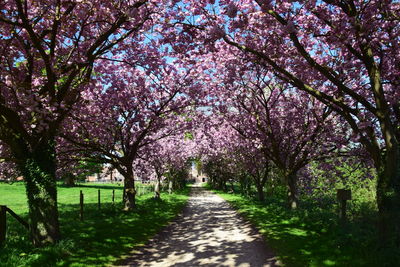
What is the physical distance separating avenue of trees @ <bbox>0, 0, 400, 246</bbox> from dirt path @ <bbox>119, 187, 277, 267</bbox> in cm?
303

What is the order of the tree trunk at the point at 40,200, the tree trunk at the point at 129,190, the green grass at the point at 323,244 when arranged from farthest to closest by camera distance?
the tree trunk at the point at 129,190
the tree trunk at the point at 40,200
the green grass at the point at 323,244

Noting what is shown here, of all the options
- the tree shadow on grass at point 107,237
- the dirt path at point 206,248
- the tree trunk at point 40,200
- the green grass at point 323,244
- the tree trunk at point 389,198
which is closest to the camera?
the green grass at point 323,244

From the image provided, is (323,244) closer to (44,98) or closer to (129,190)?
(44,98)

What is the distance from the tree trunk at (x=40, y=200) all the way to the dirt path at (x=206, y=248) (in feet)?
8.51

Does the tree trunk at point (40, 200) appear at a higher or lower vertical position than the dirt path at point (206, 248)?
higher

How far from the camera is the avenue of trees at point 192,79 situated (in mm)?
7574

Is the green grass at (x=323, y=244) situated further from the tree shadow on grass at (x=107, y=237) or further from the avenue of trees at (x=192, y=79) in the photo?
the tree shadow on grass at (x=107, y=237)

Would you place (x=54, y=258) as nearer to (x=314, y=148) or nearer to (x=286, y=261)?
(x=286, y=261)

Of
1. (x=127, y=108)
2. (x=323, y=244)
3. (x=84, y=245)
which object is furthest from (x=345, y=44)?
(x=127, y=108)

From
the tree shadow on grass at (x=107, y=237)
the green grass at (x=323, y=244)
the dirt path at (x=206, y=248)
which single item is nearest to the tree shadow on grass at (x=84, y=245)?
the tree shadow on grass at (x=107, y=237)

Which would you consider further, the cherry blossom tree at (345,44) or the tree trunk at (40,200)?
the tree trunk at (40,200)

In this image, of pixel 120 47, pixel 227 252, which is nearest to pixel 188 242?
pixel 227 252

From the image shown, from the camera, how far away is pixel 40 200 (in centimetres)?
895

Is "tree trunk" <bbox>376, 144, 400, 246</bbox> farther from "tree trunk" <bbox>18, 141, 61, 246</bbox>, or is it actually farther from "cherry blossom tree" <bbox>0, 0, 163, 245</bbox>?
"tree trunk" <bbox>18, 141, 61, 246</bbox>
